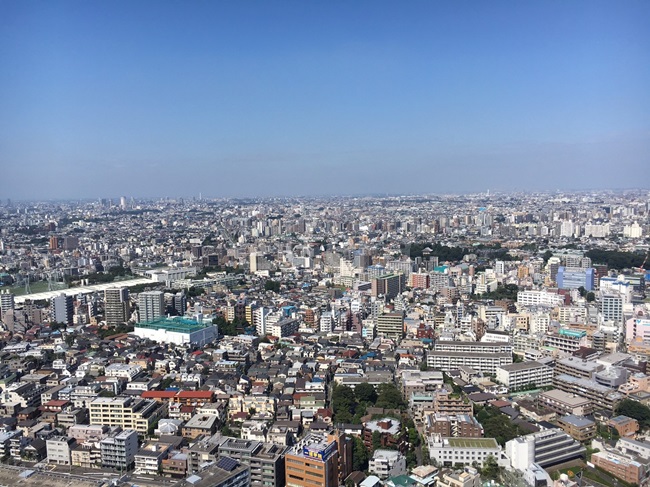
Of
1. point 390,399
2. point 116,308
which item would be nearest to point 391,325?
point 390,399

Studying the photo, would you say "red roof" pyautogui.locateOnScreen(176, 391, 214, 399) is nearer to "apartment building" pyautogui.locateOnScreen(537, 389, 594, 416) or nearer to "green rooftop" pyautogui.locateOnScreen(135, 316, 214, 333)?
"green rooftop" pyautogui.locateOnScreen(135, 316, 214, 333)

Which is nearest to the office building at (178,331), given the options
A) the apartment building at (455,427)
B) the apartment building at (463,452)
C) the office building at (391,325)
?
the office building at (391,325)

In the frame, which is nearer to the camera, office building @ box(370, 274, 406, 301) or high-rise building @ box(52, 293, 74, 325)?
high-rise building @ box(52, 293, 74, 325)

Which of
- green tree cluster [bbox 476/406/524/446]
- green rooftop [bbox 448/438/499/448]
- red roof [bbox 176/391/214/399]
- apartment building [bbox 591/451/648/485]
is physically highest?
green rooftop [bbox 448/438/499/448]

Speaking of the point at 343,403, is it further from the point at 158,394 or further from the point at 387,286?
the point at 387,286

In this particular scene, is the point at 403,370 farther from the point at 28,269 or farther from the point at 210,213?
the point at 210,213

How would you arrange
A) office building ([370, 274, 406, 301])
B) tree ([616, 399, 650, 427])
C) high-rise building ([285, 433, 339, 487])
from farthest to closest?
1. office building ([370, 274, 406, 301])
2. tree ([616, 399, 650, 427])
3. high-rise building ([285, 433, 339, 487])

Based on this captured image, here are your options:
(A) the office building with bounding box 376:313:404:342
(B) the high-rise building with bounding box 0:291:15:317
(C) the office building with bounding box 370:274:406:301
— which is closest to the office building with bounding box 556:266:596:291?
(C) the office building with bounding box 370:274:406:301
